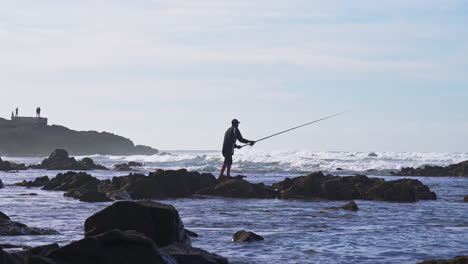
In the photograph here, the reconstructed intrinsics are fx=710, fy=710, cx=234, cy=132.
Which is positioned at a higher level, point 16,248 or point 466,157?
point 466,157

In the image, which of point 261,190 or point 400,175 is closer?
point 261,190

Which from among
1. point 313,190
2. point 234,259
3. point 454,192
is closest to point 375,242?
point 234,259

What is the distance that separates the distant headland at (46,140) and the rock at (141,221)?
4672 inches

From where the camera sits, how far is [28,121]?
421 ft

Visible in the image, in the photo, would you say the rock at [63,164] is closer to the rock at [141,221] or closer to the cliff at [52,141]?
the rock at [141,221]

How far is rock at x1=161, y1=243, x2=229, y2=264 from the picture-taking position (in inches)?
339

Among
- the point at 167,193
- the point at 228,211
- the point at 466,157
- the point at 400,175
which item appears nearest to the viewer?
the point at 228,211

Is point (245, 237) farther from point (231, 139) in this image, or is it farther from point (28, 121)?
point (28, 121)

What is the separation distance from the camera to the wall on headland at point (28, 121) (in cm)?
12738

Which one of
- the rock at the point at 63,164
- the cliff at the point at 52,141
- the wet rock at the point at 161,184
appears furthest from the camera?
the cliff at the point at 52,141

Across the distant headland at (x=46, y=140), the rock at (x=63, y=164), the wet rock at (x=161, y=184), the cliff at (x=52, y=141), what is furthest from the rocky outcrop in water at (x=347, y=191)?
the cliff at (x=52, y=141)

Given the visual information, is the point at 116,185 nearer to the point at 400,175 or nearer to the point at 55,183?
the point at 55,183

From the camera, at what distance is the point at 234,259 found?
9.99 metres

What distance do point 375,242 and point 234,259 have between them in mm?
3080
